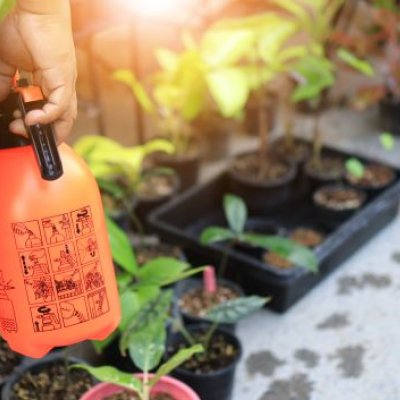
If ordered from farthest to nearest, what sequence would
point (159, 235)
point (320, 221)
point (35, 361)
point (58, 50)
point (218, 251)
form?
point (320, 221)
point (159, 235)
point (218, 251)
point (35, 361)
point (58, 50)

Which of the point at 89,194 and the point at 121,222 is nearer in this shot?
the point at 89,194

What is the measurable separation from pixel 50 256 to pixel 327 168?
1.50 metres

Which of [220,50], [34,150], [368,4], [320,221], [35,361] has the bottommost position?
[320,221]

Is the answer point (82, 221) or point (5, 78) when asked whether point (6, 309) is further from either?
point (5, 78)

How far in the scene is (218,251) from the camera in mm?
1835

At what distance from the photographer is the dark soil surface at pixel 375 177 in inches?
85.1

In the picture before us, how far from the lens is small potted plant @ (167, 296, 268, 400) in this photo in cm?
143

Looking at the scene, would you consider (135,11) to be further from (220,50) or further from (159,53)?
(220,50)

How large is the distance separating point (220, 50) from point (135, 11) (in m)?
0.32

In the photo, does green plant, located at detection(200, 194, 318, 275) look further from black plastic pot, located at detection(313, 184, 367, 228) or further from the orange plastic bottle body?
the orange plastic bottle body

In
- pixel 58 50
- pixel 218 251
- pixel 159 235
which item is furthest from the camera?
pixel 159 235

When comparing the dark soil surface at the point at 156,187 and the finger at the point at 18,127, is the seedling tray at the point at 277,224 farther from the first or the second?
the finger at the point at 18,127

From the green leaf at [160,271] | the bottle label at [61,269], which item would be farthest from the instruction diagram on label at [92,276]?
the green leaf at [160,271]

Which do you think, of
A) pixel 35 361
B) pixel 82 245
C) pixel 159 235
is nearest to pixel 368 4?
pixel 159 235
